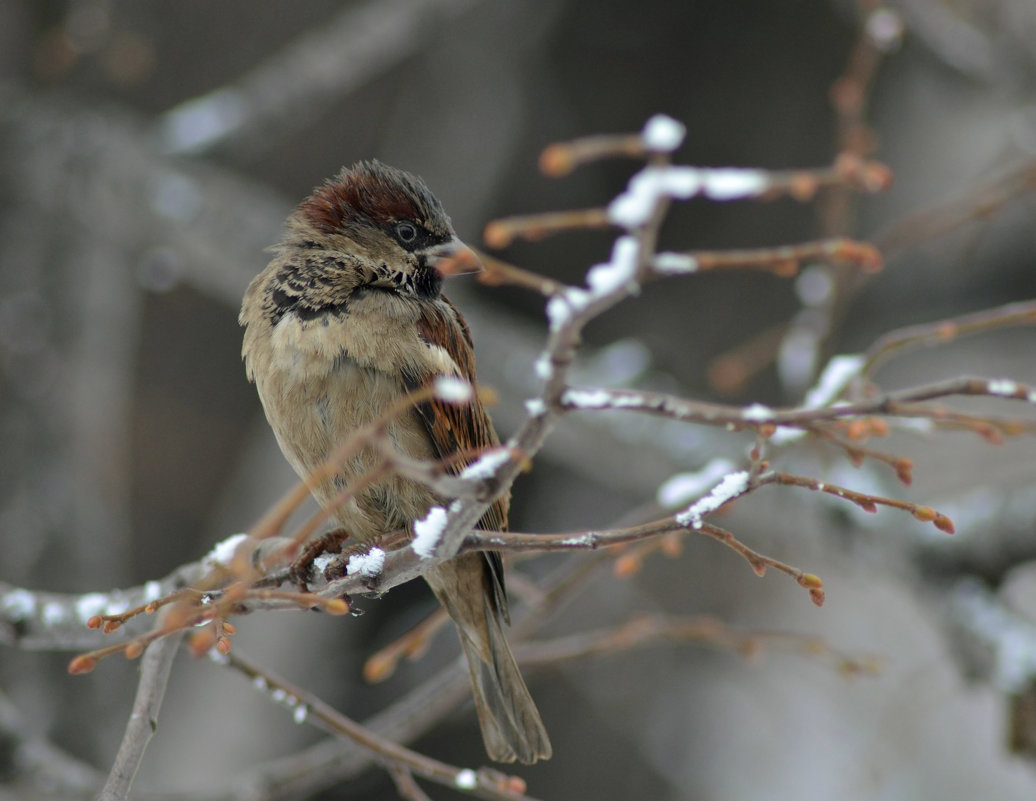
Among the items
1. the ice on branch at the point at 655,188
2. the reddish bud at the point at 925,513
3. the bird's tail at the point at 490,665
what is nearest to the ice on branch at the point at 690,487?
the bird's tail at the point at 490,665

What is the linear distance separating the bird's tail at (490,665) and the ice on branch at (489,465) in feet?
4.13

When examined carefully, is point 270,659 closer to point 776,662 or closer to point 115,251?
point 115,251

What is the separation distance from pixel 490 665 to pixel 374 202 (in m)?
1.33

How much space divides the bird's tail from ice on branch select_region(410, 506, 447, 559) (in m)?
1.00

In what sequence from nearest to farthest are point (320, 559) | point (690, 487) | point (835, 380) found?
point (835, 380), point (320, 559), point (690, 487)

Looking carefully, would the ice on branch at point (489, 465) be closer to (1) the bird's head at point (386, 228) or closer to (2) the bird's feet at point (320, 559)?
(2) the bird's feet at point (320, 559)

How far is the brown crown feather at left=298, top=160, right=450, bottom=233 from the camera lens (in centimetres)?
292

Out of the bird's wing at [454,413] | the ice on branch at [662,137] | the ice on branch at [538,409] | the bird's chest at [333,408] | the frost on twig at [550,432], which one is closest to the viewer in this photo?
the ice on branch at [662,137]

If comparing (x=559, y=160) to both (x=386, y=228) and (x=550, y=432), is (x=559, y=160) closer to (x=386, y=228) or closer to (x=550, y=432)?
(x=550, y=432)

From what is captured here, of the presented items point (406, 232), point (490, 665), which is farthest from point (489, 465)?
point (406, 232)

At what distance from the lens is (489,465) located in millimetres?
1406

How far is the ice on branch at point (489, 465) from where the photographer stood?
138cm

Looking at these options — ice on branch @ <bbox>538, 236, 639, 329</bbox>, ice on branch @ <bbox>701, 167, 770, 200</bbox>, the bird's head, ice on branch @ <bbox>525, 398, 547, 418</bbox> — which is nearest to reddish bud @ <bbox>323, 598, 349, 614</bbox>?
ice on branch @ <bbox>525, 398, 547, 418</bbox>

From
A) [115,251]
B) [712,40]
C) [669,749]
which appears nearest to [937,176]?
[712,40]
